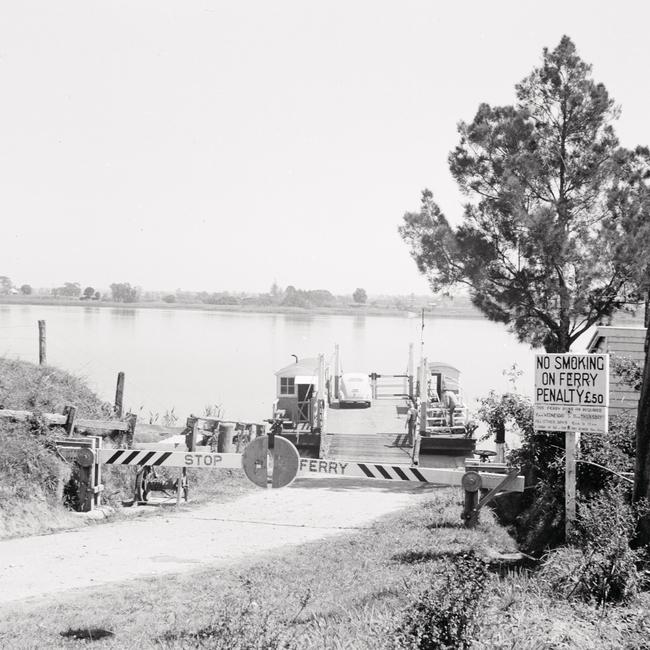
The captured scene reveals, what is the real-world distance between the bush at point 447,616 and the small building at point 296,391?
25108mm

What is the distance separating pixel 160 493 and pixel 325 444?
10.1 metres

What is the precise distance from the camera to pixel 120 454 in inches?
480

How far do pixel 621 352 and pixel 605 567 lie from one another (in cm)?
1281

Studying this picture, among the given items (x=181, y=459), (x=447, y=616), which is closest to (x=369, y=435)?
(x=181, y=459)

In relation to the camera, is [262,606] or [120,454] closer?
[262,606]

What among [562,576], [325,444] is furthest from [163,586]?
[325,444]

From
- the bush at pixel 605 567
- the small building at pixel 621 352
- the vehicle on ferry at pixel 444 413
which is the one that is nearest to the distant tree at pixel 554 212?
the small building at pixel 621 352

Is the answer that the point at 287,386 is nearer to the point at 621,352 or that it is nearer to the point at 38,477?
the point at 621,352

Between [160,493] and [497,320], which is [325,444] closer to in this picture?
[497,320]

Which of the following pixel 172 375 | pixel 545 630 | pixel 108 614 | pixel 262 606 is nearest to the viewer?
pixel 545 630

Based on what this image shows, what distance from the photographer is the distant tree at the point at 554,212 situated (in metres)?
21.7

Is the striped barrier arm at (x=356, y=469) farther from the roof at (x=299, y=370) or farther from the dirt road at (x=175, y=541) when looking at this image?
the roof at (x=299, y=370)

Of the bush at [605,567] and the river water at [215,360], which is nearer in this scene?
the bush at [605,567]

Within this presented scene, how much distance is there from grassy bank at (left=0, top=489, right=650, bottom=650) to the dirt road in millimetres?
477
